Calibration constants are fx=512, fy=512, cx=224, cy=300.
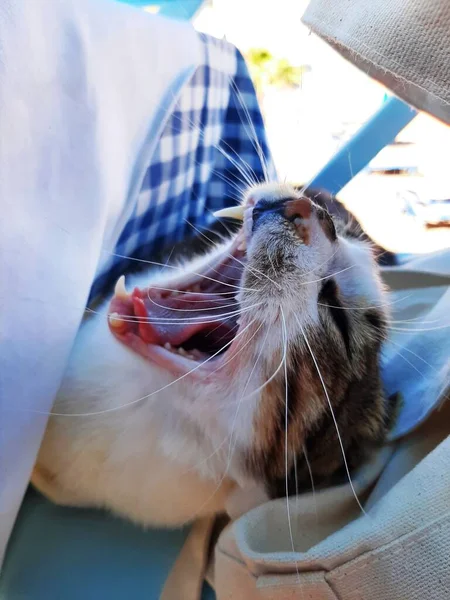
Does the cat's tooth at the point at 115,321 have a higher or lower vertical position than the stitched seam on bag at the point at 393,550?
lower

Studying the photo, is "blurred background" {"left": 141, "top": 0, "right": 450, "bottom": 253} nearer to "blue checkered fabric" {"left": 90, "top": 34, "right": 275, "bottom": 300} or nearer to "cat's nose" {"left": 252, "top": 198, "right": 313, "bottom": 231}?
"blue checkered fabric" {"left": 90, "top": 34, "right": 275, "bottom": 300}

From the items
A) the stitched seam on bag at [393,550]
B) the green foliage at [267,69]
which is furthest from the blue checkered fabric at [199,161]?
the stitched seam on bag at [393,550]

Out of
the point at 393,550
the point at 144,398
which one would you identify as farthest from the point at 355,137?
the point at 393,550

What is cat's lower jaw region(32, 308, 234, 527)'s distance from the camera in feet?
2.43

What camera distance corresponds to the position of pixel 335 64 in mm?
1044

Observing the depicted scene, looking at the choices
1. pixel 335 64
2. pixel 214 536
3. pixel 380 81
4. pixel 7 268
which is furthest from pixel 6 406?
pixel 335 64

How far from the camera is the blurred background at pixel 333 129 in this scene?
1109 mm

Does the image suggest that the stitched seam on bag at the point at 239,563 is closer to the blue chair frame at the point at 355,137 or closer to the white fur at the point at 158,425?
the white fur at the point at 158,425

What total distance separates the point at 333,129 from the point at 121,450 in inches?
36.6

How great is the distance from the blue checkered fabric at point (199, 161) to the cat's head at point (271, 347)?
0.21 meters

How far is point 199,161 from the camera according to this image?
1.17m

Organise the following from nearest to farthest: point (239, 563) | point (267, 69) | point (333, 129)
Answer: point (239, 563) < point (333, 129) < point (267, 69)

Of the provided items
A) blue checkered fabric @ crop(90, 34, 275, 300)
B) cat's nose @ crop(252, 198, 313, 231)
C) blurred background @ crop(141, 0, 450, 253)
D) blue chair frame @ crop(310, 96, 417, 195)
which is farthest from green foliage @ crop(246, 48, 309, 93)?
cat's nose @ crop(252, 198, 313, 231)

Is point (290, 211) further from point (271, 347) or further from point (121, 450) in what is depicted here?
point (121, 450)
